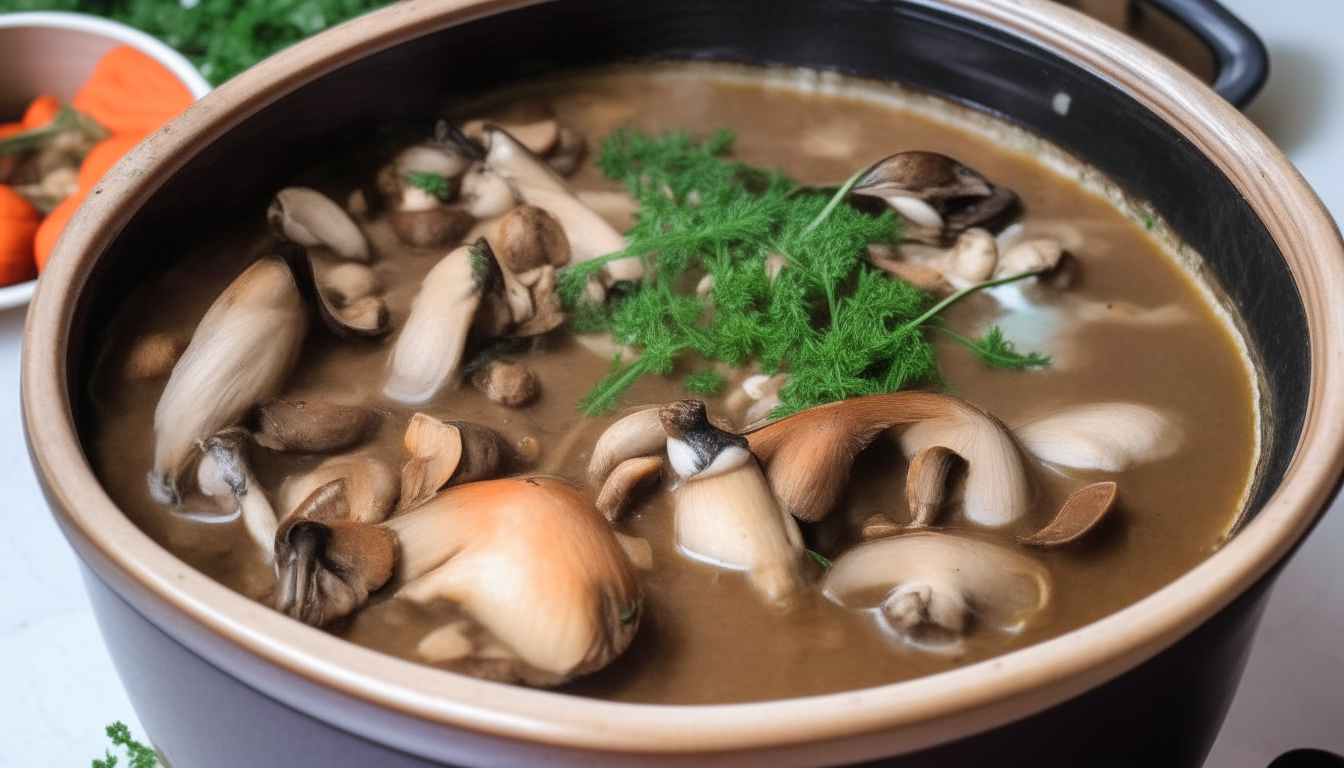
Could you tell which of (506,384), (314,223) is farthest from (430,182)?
(506,384)

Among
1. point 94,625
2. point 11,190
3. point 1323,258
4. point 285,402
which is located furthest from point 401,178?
point 1323,258

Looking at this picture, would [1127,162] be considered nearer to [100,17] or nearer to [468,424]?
[468,424]

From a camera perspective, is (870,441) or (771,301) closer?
(870,441)

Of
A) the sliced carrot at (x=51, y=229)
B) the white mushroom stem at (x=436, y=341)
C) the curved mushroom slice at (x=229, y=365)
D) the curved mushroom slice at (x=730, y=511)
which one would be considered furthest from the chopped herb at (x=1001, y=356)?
the sliced carrot at (x=51, y=229)

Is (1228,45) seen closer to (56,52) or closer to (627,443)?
(627,443)

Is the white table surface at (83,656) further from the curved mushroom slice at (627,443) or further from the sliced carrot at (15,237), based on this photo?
the curved mushroom slice at (627,443)
